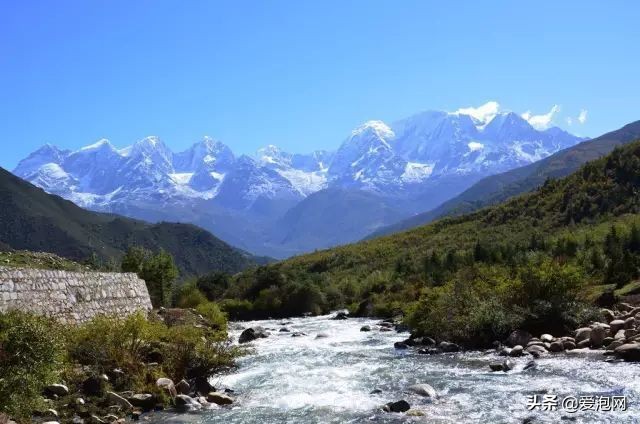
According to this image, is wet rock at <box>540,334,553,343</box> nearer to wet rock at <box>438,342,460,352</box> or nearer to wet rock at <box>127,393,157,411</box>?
wet rock at <box>438,342,460,352</box>

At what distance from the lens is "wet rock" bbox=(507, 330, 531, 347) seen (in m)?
28.7

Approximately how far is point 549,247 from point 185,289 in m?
45.3

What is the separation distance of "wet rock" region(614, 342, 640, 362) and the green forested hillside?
5936 mm

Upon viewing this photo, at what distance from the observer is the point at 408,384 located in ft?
75.2

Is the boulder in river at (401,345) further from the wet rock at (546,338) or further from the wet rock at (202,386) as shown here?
the wet rock at (202,386)

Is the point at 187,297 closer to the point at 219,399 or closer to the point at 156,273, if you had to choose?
the point at 156,273

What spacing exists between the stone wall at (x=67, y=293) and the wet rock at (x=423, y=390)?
624 inches

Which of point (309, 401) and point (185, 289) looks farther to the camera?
point (185, 289)

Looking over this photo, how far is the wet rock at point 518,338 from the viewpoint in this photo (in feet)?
94.1

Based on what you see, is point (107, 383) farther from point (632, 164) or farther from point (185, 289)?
point (632, 164)

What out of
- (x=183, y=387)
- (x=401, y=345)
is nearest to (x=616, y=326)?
(x=401, y=345)

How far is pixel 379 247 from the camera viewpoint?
10612cm

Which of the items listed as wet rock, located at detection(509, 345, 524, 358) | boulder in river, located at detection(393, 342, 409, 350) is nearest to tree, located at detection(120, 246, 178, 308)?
boulder in river, located at detection(393, 342, 409, 350)

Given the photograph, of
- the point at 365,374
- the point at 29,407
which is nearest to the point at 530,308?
the point at 365,374
